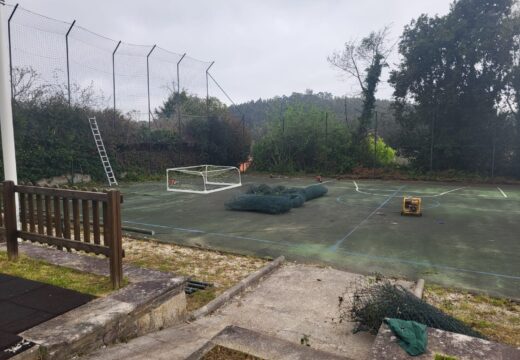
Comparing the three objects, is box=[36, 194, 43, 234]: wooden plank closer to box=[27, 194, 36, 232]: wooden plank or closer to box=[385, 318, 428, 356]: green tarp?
box=[27, 194, 36, 232]: wooden plank

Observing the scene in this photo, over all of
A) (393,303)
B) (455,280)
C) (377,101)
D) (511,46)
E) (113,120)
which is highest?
(511,46)

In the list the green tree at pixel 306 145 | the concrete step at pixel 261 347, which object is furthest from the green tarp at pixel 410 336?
the green tree at pixel 306 145

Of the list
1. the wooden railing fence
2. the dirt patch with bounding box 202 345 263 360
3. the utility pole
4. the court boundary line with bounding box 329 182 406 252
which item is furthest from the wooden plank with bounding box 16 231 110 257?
the court boundary line with bounding box 329 182 406 252

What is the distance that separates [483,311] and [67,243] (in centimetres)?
370

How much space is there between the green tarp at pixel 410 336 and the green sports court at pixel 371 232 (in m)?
2.13

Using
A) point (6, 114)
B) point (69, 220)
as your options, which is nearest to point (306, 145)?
point (6, 114)

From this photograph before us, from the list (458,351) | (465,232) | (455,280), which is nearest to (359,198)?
(465,232)

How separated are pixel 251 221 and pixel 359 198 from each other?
4.17 m

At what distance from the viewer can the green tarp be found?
2.06m

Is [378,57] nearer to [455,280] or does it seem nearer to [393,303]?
[455,280]

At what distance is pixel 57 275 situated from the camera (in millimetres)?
3213

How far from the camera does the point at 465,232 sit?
6.42 meters

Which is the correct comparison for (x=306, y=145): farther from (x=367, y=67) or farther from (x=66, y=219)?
(x=66, y=219)

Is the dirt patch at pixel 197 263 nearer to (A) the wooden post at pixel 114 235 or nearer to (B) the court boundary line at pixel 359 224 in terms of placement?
(A) the wooden post at pixel 114 235
